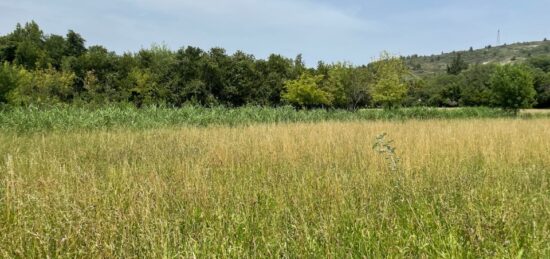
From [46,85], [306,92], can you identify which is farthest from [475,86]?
[46,85]

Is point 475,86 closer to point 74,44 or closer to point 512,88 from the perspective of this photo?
point 512,88

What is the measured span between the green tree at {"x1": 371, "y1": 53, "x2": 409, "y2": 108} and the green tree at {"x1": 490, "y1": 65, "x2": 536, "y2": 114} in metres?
7.26

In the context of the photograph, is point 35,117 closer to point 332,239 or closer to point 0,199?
point 0,199

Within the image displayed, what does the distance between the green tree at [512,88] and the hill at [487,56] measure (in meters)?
86.8

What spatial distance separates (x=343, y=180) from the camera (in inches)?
169

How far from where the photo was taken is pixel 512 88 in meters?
28.6

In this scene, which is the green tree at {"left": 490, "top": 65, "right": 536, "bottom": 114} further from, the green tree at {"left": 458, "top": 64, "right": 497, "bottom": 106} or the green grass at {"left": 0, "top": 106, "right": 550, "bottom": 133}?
the green tree at {"left": 458, "top": 64, "right": 497, "bottom": 106}

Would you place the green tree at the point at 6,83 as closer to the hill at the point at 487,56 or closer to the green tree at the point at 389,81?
the green tree at the point at 389,81

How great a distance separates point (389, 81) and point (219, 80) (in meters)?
18.2

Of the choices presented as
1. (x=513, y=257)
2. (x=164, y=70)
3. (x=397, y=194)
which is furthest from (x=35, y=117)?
(x=164, y=70)

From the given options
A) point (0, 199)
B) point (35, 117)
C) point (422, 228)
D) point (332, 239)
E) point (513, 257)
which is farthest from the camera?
point (35, 117)

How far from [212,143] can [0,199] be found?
4696mm

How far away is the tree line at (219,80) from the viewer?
3180 centimetres

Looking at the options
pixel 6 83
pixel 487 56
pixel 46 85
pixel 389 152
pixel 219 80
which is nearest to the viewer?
pixel 389 152
